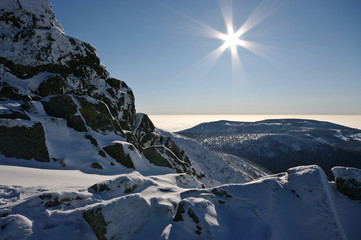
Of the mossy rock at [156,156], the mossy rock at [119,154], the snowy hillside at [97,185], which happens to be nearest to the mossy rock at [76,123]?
the snowy hillside at [97,185]

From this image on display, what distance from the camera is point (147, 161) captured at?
77.4ft

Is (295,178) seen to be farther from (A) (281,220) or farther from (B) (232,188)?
(B) (232,188)

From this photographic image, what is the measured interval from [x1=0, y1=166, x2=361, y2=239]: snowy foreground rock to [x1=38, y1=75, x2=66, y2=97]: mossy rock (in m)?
16.4

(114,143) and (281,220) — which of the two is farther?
(114,143)

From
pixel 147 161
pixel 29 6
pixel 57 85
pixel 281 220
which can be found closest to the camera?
pixel 281 220

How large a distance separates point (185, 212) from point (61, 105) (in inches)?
773

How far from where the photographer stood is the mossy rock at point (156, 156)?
24031 millimetres

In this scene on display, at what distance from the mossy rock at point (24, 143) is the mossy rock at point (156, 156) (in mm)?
11931

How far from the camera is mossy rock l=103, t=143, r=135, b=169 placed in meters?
19.8

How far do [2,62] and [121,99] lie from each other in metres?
16.5

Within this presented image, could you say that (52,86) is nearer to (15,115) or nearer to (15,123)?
(15,115)

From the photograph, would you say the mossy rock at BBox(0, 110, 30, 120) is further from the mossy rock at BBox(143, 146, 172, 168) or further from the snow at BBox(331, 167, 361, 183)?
the snow at BBox(331, 167, 361, 183)

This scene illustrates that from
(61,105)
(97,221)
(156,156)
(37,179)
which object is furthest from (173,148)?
(97,221)

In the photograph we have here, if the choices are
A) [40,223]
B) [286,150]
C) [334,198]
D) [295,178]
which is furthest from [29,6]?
[286,150]
